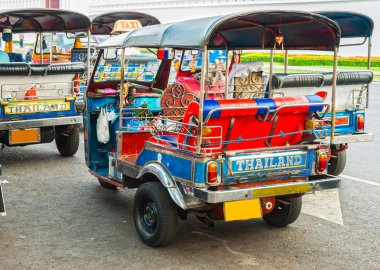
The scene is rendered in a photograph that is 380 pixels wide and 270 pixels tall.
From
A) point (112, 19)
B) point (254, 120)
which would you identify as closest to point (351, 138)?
point (254, 120)

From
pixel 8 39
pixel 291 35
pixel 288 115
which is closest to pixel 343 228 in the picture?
pixel 288 115

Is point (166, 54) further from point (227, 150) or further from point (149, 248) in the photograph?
point (149, 248)

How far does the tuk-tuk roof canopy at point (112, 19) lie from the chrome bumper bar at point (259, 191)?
9.89 metres

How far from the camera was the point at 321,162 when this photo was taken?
5598 mm

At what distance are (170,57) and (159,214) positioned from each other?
2003 mm

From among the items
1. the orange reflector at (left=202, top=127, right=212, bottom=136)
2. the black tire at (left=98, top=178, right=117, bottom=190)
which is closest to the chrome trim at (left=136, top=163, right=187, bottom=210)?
the orange reflector at (left=202, top=127, right=212, bottom=136)

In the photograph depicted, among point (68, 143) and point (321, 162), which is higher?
point (321, 162)

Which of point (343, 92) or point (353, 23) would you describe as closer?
point (343, 92)

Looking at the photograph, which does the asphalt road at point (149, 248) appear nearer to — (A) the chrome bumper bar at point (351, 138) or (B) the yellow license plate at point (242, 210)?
(B) the yellow license plate at point (242, 210)

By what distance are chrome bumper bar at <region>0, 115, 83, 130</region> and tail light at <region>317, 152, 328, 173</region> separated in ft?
14.8

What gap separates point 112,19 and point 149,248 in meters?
10.5

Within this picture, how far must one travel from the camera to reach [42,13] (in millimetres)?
10430

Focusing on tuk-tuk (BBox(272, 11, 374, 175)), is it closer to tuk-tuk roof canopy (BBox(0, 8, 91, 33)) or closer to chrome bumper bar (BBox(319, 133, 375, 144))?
chrome bumper bar (BBox(319, 133, 375, 144))

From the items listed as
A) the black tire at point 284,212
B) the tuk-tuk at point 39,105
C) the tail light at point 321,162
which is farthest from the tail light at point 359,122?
the tuk-tuk at point 39,105
